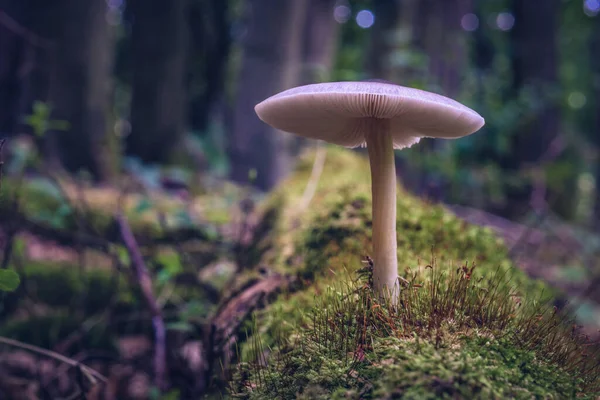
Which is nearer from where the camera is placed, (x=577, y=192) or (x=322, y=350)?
(x=322, y=350)

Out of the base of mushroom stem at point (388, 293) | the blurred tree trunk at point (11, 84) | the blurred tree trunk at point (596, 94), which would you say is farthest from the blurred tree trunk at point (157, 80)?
the blurred tree trunk at point (596, 94)

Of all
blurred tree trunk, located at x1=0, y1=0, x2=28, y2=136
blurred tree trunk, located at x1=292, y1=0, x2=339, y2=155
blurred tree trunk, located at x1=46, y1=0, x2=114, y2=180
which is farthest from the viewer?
blurred tree trunk, located at x1=292, y1=0, x2=339, y2=155

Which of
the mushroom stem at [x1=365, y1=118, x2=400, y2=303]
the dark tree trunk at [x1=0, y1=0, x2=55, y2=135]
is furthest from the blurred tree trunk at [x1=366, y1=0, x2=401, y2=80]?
the mushroom stem at [x1=365, y1=118, x2=400, y2=303]


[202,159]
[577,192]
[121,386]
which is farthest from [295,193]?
[577,192]

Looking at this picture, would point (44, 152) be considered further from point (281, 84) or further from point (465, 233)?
point (465, 233)

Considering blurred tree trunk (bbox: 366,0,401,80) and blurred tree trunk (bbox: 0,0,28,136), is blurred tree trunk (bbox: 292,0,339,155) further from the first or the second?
blurred tree trunk (bbox: 0,0,28,136)
